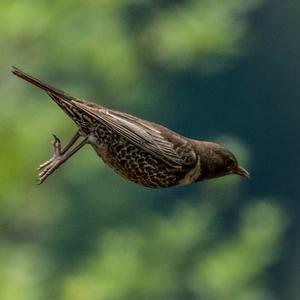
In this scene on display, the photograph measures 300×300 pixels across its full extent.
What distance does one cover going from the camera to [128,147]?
119cm

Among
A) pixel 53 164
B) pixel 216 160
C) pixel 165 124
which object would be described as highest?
pixel 165 124

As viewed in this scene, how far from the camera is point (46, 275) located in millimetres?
4547

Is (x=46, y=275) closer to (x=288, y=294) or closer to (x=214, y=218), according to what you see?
(x=214, y=218)

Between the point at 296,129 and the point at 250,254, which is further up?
A: the point at 296,129

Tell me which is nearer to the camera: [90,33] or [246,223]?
[90,33]

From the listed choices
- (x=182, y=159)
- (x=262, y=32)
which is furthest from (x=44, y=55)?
(x=182, y=159)

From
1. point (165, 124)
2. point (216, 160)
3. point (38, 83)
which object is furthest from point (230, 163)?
point (165, 124)

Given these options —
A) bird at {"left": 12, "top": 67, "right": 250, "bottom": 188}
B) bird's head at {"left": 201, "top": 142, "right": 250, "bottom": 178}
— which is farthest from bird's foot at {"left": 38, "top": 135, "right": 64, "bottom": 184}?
bird's head at {"left": 201, "top": 142, "right": 250, "bottom": 178}

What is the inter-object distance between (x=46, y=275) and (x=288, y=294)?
157 cm

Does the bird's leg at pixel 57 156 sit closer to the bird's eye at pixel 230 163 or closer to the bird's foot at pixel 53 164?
the bird's foot at pixel 53 164

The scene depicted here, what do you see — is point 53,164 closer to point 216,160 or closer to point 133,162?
point 133,162

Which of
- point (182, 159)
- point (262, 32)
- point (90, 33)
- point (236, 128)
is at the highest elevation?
point (262, 32)

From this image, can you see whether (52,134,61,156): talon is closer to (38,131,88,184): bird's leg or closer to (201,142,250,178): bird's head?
(38,131,88,184): bird's leg

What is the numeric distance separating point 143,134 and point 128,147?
0.02 metres
